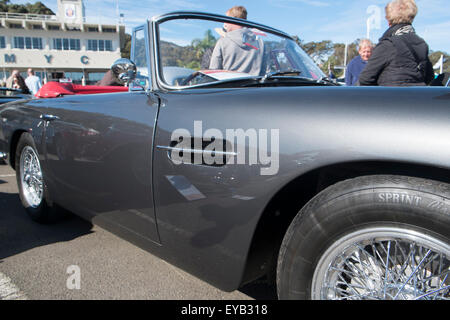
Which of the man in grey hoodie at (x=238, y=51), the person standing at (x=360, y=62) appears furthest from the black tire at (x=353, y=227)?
the person standing at (x=360, y=62)

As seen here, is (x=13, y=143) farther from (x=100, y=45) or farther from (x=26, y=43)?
(x=26, y=43)

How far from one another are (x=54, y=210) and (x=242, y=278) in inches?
82.1

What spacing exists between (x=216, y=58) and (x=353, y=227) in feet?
5.06

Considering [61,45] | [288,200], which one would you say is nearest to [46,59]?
[61,45]

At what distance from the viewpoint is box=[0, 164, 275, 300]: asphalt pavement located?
1870 millimetres

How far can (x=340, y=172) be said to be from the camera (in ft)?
4.16

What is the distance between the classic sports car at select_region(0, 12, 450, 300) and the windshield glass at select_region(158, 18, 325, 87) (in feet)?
0.28

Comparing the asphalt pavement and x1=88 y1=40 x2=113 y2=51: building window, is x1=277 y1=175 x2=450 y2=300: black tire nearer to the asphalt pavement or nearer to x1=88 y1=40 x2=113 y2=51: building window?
the asphalt pavement

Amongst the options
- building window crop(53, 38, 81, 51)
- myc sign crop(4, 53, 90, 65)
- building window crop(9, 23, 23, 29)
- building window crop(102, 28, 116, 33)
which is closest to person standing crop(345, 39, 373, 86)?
myc sign crop(4, 53, 90, 65)

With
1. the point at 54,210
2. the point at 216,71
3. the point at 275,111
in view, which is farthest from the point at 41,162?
the point at 275,111

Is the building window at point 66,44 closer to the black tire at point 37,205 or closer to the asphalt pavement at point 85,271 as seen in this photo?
the black tire at point 37,205

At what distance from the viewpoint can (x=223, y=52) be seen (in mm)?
2232

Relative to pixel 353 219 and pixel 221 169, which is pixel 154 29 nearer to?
pixel 221 169

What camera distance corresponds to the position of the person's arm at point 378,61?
101 inches
